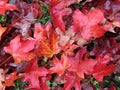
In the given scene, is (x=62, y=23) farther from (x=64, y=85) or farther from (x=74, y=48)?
(x=64, y=85)

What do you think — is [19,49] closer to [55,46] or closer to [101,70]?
[55,46]

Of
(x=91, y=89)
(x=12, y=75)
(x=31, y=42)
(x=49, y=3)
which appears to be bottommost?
(x=91, y=89)

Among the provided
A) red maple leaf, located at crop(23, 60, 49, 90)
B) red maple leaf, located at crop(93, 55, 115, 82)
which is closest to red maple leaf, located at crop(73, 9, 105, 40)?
red maple leaf, located at crop(93, 55, 115, 82)

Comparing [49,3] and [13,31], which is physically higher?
[49,3]

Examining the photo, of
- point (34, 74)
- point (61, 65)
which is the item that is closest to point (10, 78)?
point (34, 74)

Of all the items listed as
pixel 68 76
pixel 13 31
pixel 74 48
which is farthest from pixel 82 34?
pixel 13 31

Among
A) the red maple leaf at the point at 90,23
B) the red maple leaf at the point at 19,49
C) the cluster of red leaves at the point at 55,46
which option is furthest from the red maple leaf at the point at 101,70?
the red maple leaf at the point at 19,49
